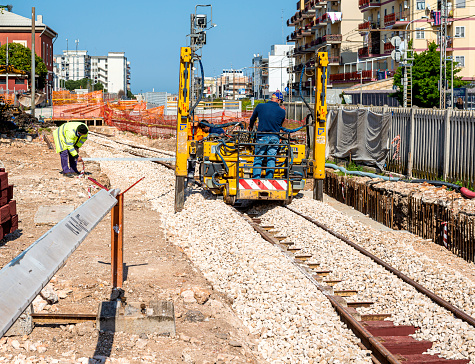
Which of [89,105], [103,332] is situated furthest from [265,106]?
[89,105]

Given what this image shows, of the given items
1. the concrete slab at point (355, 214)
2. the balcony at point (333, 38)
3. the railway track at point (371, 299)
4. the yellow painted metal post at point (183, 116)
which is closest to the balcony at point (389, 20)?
the balcony at point (333, 38)

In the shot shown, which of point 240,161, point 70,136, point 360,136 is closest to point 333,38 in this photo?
point 360,136

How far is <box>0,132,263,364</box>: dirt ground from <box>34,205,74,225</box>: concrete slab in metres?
0.14

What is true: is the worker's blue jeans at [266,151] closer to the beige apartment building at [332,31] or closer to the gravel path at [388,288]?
the gravel path at [388,288]

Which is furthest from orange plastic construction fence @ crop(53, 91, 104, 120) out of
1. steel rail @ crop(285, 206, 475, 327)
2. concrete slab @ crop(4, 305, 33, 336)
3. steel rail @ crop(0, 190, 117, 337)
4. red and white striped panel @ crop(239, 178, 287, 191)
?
steel rail @ crop(0, 190, 117, 337)

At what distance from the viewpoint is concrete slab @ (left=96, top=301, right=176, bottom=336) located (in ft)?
19.9

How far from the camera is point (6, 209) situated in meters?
9.83

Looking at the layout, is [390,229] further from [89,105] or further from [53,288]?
[89,105]

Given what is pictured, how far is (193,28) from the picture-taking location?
1795cm

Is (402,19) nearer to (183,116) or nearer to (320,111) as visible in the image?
(320,111)

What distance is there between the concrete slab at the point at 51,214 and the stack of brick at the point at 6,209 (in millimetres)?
1399

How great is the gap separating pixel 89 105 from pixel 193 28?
3243 centimetres

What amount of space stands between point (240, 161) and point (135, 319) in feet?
26.7

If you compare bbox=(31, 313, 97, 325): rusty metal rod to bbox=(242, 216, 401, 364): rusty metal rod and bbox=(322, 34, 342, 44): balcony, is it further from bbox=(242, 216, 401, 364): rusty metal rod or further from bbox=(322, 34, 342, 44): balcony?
bbox=(322, 34, 342, 44): balcony
